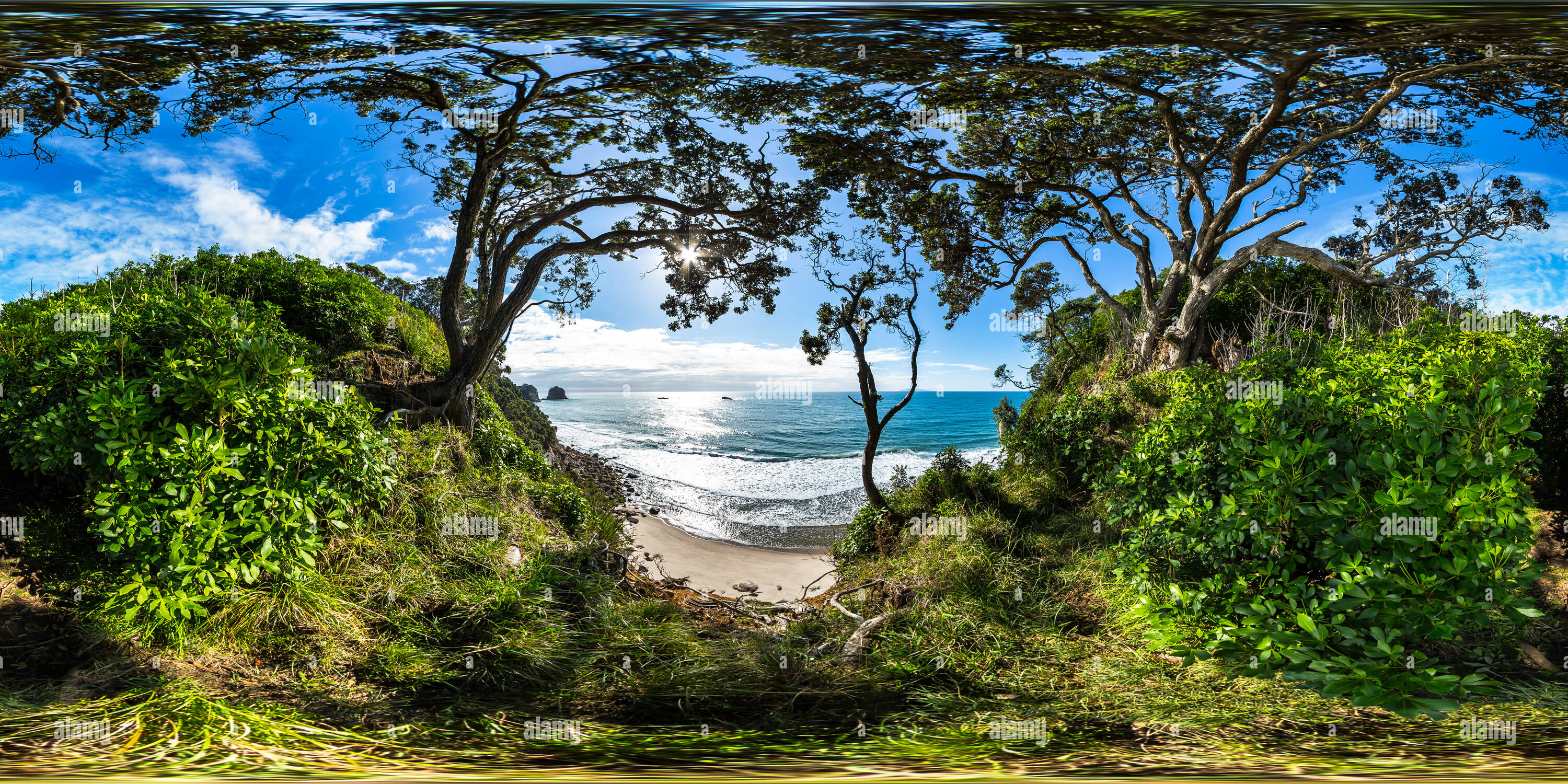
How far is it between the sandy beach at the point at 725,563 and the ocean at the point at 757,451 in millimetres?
699

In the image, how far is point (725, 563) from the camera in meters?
6.98

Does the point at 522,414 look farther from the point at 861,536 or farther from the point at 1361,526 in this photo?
the point at 1361,526

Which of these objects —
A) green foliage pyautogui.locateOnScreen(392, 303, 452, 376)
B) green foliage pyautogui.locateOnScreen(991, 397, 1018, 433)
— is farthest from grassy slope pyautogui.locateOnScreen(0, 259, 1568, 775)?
green foliage pyautogui.locateOnScreen(991, 397, 1018, 433)

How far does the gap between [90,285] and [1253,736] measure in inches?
277

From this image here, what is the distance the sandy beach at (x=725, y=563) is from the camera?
5770 millimetres

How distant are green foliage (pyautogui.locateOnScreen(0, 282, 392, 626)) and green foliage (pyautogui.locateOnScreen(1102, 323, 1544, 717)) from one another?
4.61 m

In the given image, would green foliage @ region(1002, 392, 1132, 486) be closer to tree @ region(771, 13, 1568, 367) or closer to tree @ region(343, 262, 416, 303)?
tree @ region(771, 13, 1568, 367)

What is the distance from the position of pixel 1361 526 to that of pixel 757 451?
61.0 ft

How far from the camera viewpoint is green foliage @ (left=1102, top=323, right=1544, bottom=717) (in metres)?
2.18

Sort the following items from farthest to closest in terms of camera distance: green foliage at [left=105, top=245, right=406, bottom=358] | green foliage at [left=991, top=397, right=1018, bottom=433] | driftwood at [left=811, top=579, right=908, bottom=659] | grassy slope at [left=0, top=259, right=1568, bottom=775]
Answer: green foliage at [left=991, top=397, right=1018, bottom=433], green foliage at [left=105, top=245, right=406, bottom=358], driftwood at [left=811, top=579, right=908, bottom=659], grassy slope at [left=0, top=259, right=1568, bottom=775]

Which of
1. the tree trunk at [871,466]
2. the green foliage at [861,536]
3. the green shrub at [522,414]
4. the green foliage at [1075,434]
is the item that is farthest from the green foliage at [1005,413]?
the green shrub at [522,414]

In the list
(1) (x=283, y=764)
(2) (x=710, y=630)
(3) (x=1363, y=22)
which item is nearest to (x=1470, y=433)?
(3) (x=1363, y=22)

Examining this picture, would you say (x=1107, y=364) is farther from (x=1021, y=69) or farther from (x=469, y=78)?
(x=469, y=78)

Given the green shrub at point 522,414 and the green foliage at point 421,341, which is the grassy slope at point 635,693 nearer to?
the green foliage at point 421,341
